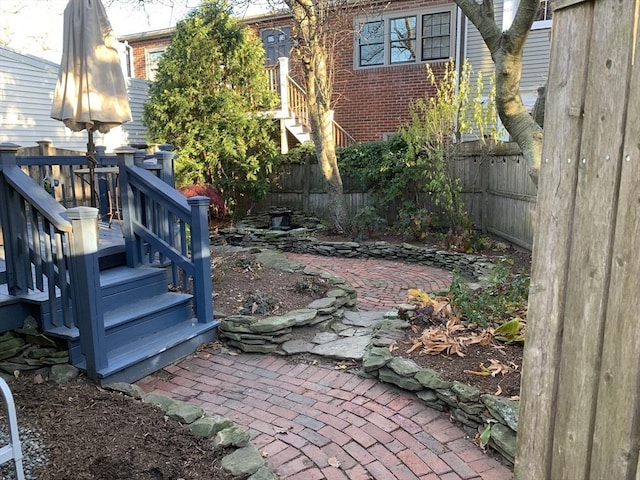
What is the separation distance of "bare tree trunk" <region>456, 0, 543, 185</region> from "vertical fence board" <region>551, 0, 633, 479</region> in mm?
2875

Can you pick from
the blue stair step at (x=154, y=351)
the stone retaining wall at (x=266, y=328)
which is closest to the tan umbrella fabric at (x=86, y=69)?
the blue stair step at (x=154, y=351)

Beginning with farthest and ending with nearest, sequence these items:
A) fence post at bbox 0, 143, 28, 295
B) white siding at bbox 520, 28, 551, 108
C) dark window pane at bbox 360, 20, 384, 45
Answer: dark window pane at bbox 360, 20, 384, 45 → white siding at bbox 520, 28, 551, 108 → fence post at bbox 0, 143, 28, 295

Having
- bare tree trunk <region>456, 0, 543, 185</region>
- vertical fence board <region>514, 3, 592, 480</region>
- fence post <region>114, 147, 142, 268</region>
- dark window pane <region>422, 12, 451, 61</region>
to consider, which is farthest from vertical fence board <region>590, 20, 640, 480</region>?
dark window pane <region>422, 12, 451, 61</region>

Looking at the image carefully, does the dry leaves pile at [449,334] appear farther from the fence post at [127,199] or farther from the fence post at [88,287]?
the fence post at [127,199]

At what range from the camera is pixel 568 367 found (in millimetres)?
1276

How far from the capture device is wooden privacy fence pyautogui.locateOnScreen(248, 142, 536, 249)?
7.28m

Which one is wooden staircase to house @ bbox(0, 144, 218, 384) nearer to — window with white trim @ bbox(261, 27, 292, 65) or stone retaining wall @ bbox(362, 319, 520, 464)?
stone retaining wall @ bbox(362, 319, 520, 464)

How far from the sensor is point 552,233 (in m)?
1.31

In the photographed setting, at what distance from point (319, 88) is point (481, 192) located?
3.48m

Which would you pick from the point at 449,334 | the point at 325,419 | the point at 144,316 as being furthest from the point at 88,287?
the point at 449,334

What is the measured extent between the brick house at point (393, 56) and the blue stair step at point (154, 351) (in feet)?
27.4

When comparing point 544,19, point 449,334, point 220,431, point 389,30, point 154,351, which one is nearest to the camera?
point 220,431

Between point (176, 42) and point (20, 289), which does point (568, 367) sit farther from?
point (176, 42)

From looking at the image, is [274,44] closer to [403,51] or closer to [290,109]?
[290,109]
